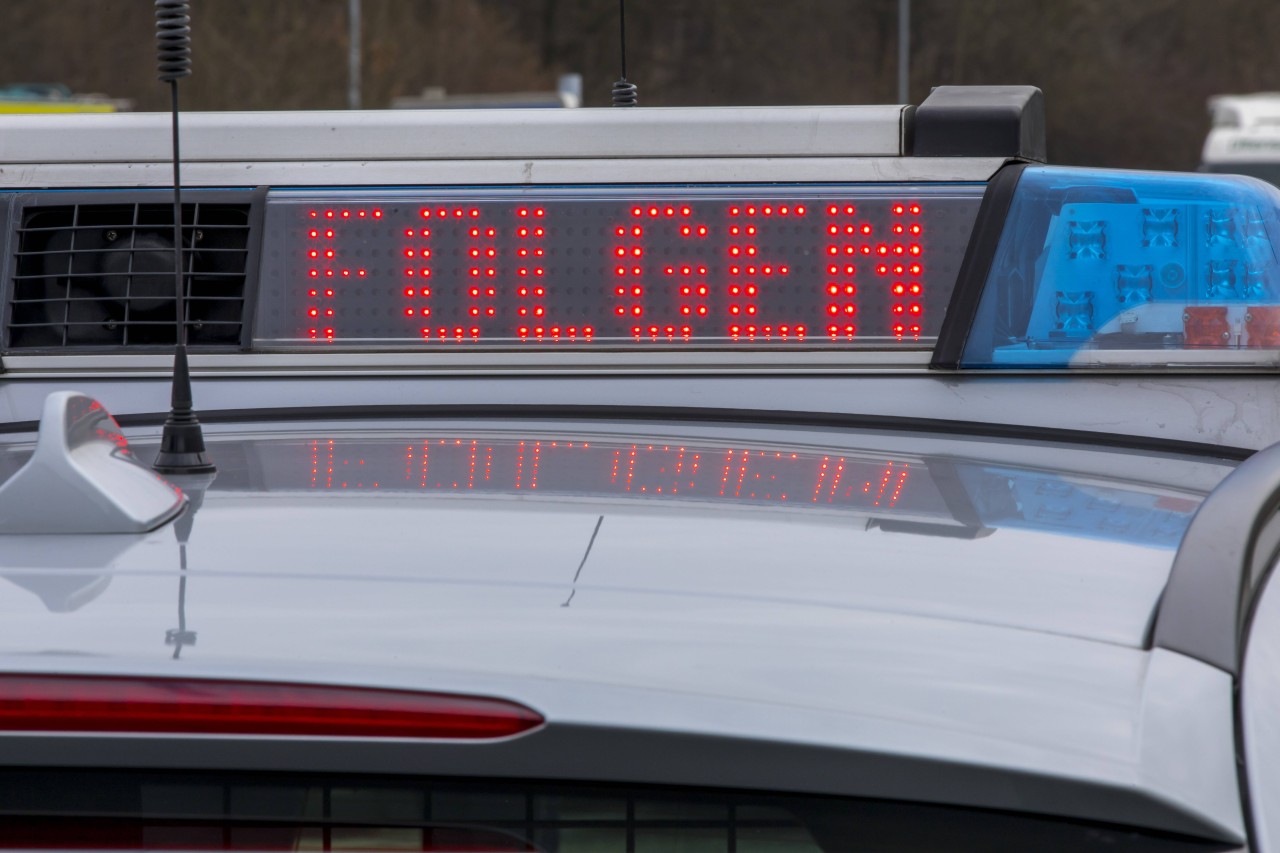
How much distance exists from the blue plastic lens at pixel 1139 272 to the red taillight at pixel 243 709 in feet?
5.49

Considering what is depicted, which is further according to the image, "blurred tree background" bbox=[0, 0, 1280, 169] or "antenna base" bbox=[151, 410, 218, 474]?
"blurred tree background" bbox=[0, 0, 1280, 169]

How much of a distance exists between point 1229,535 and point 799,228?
4.78 feet

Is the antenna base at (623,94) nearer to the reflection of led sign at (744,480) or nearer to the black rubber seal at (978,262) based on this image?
the black rubber seal at (978,262)

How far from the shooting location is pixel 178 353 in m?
1.95

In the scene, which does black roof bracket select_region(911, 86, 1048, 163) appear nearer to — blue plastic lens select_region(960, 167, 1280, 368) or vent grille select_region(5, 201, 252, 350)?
blue plastic lens select_region(960, 167, 1280, 368)

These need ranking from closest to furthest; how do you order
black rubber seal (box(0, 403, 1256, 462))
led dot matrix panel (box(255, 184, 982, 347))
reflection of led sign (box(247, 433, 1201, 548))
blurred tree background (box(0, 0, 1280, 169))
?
reflection of led sign (box(247, 433, 1201, 548)), black rubber seal (box(0, 403, 1256, 462)), led dot matrix panel (box(255, 184, 982, 347)), blurred tree background (box(0, 0, 1280, 169))

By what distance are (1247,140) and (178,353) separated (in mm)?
16297

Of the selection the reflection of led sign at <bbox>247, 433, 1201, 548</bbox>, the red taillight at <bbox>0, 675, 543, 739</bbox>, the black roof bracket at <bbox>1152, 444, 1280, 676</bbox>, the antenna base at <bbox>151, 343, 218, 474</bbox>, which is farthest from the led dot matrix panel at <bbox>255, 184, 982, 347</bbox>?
the red taillight at <bbox>0, 675, 543, 739</bbox>

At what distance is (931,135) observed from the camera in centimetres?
262

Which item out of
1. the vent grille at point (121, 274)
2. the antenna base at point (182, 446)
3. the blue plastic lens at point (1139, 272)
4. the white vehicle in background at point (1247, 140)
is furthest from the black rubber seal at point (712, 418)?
the white vehicle in background at point (1247, 140)

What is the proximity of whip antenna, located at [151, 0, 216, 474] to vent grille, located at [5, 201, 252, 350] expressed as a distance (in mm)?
717

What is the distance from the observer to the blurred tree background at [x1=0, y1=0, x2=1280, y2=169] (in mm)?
35406

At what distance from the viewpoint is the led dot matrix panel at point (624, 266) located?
8.63ft

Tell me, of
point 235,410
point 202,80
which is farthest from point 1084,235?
point 202,80
